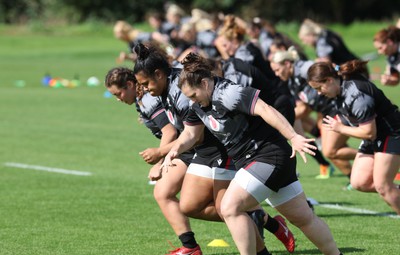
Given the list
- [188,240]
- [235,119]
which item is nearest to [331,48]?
[188,240]

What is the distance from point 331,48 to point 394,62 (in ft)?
12.9

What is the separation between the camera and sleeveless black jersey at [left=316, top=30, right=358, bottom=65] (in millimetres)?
16000

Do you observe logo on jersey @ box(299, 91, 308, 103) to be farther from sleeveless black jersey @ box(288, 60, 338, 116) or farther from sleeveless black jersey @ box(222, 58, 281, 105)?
sleeveless black jersey @ box(222, 58, 281, 105)

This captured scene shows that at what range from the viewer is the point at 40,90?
83.8ft

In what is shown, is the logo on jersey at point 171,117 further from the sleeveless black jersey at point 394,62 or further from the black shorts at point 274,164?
the sleeveless black jersey at point 394,62

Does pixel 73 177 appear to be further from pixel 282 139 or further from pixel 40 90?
pixel 40 90

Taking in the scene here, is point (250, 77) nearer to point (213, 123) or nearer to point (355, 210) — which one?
point (355, 210)

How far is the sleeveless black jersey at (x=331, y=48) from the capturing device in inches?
630

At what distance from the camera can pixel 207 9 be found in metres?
57.0

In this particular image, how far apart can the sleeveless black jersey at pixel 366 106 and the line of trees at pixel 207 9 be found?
4833cm

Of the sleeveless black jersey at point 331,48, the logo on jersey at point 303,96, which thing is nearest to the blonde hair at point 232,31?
the logo on jersey at point 303,96

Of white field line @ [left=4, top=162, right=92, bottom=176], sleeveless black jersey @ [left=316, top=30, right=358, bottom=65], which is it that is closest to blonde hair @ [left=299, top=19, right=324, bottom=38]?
sleeveless black jersey @ [left=316, top=30, right=358, bottom=65]

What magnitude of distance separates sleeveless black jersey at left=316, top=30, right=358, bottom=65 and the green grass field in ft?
5.97

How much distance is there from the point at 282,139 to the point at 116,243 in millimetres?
2276
